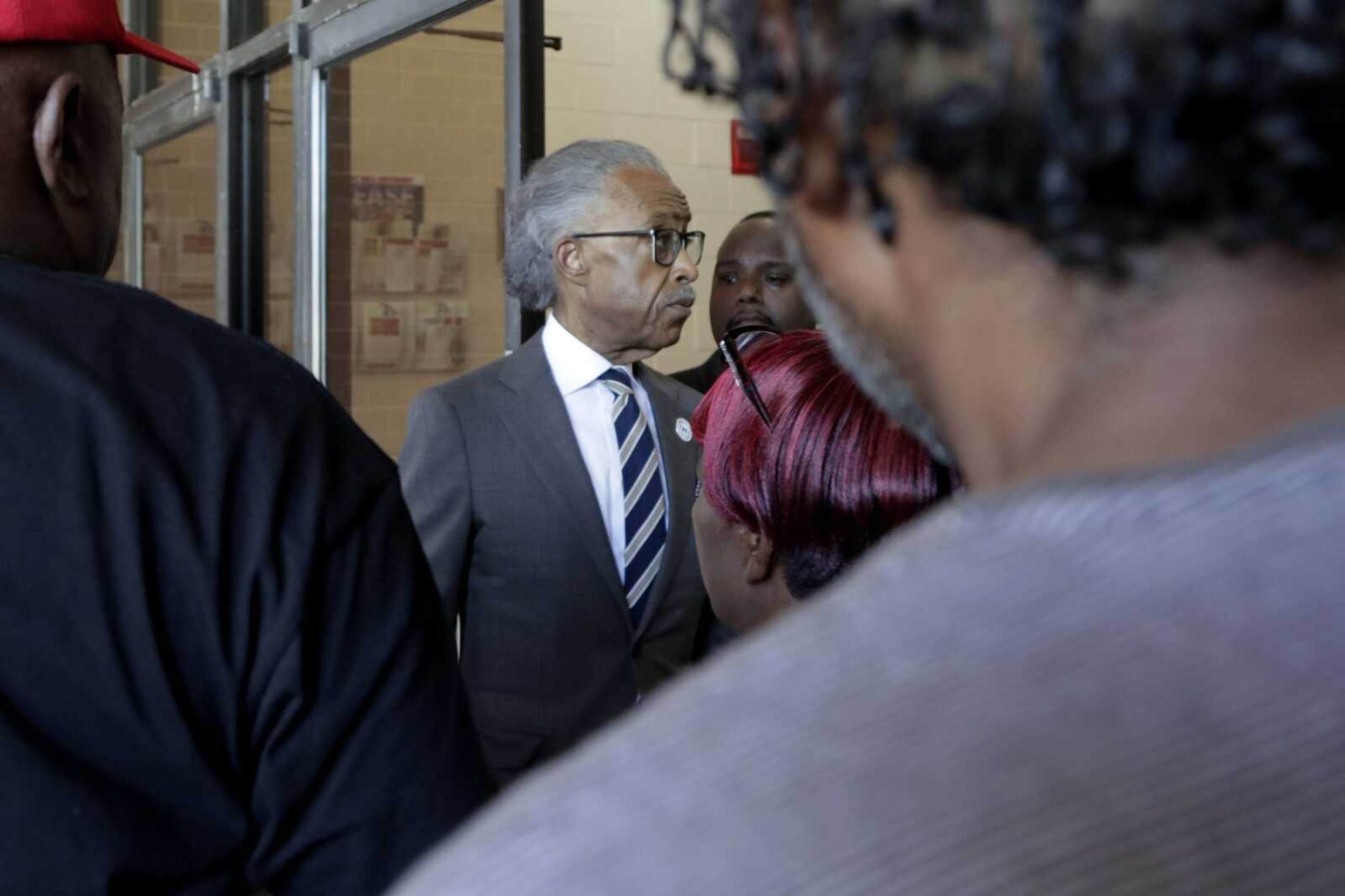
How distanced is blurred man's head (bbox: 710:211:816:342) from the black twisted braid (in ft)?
10.9

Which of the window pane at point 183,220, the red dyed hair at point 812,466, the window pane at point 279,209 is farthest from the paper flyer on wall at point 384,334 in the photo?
the red dyed hair at point 812,466

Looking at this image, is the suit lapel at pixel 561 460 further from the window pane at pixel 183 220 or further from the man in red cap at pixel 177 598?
the window pane at pixel 183 220

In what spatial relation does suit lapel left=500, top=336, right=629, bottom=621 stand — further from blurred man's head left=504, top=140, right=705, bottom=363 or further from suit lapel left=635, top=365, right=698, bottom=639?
blurred man's head left=504, top=140, right=705, bottom=363

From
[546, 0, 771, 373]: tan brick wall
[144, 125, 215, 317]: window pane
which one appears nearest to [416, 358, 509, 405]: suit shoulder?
[546, 0, 771, 373]: tan brick wall

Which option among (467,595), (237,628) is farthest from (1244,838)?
(467,595)

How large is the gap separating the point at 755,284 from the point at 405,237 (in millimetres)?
1569

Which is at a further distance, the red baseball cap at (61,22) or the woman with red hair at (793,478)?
the woman with red hair at (793,478)

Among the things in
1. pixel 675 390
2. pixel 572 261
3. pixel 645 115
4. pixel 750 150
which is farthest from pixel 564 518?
pixel 645 115

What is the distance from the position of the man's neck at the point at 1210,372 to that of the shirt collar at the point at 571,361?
7.98ft

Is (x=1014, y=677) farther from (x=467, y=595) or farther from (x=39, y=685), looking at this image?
(x=467, y=595)

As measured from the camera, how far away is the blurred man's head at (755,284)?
13.0ft

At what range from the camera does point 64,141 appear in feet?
4.72

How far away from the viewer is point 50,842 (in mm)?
1249

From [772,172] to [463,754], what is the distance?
0.89 m
